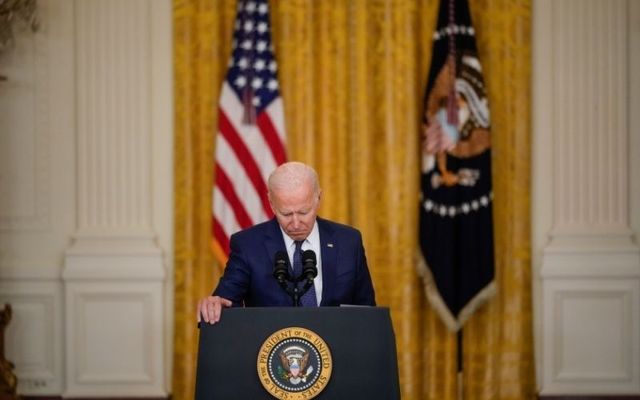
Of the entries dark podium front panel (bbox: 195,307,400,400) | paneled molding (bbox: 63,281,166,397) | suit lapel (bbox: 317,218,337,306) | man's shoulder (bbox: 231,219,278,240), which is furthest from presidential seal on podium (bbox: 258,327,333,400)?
paneled molding (bbox: 63,281,166,397)

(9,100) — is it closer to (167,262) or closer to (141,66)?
(141,66)

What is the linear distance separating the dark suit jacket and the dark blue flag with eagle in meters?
2.82

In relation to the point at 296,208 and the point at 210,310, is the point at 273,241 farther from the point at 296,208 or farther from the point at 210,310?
the point at 210,310

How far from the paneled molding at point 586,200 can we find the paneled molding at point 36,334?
342 centimetres

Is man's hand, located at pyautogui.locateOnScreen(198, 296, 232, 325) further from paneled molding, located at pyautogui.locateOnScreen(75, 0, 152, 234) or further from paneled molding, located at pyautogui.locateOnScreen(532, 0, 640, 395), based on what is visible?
paneled molding, located at pyautogui.locateOnScreen(532, 0, 640, 395)

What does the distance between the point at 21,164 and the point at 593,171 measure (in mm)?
4059

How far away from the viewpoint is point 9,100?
6.60 m

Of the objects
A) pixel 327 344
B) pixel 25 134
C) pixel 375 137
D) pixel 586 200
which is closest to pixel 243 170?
pixel 375 137

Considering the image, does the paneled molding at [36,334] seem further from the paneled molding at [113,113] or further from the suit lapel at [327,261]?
the suit lapel at [327,261]

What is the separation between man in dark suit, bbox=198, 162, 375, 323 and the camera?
3463mm

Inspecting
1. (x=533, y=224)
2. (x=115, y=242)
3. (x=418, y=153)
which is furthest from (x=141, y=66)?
(x=533, y=224)

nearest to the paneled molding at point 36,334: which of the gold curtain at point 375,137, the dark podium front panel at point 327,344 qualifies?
the gold curtain at point 375,137

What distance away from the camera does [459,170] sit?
643 centimetres

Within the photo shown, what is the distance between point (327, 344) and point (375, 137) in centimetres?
375
